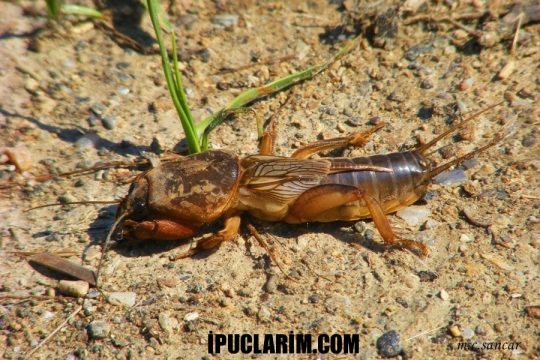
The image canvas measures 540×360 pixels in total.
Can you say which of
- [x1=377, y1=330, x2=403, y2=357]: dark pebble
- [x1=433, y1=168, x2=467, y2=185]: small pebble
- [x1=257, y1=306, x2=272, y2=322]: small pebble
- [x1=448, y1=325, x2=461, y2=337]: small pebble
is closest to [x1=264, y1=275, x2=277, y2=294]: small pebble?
[x1=257, y1=306, x2=272, y2=322]: small pebble

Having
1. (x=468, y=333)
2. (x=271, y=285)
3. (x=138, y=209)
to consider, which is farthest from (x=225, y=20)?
(x=468, y=333)

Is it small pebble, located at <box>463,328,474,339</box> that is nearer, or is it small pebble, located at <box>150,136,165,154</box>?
small pebble, located at <box>463,328,474,339</box>

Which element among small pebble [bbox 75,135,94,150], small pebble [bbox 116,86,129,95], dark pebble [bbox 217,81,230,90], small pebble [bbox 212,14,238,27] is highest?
small pebble [bbox 212,14,238,27]

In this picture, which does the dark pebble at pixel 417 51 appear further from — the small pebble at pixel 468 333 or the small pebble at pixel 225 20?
the small pebble at pixel 468 333

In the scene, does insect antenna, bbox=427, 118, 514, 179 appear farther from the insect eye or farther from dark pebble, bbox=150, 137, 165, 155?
dark pebble, bbox=150, 137, 165, 155

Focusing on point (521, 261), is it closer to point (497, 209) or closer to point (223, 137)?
point (497, 209)

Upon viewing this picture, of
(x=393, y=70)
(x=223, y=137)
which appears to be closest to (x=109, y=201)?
(x=223, y=137)

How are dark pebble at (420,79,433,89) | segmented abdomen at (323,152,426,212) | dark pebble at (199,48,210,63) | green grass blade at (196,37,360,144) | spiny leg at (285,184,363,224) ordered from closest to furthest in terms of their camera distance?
spiny leg at (285,184,363,224) < segmented abdomen at (323,152,426,212) < green grass blade at (196,37,360,144) < dark pebble at (420,79,433,89) < dark pebble at (199,48,210,63)

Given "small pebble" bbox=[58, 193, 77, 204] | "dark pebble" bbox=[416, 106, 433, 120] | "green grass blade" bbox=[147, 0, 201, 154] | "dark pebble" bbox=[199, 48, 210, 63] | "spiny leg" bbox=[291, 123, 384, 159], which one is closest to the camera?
"green grass blade" bbox=[147, 0, 201, 154]
